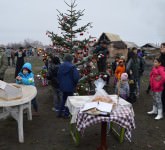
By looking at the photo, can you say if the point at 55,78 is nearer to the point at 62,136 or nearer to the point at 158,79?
the point at 62,136

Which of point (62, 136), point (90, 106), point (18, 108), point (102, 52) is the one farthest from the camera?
point (102, 52)

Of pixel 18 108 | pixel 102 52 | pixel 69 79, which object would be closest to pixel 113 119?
pixel 18 108

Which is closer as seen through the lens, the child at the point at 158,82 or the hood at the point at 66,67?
the hood at the point at 66,67

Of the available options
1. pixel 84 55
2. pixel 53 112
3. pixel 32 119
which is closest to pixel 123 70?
pixel 84 55

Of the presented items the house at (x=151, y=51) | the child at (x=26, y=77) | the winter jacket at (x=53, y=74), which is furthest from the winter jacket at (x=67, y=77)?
the house at (x=151, y=51)

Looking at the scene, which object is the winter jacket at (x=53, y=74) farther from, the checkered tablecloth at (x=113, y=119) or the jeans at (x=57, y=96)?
the checkered tablecloth at (x=113, y=119)

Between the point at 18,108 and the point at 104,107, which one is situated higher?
the point at 104,107

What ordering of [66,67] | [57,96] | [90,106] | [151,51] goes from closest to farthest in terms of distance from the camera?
[90,106]
[66,67]
[57,96]
[151,51]

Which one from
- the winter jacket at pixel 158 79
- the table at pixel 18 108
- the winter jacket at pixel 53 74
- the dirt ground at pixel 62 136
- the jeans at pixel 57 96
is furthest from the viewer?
the jeans at pixel 57 96

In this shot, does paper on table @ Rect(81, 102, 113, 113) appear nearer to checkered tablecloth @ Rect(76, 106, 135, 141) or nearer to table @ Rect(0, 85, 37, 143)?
checkered tablecloth @ Rect(76, 106, 135, 141)

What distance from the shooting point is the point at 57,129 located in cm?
721

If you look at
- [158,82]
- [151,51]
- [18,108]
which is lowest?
[151,51]

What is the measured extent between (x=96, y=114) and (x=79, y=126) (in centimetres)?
42

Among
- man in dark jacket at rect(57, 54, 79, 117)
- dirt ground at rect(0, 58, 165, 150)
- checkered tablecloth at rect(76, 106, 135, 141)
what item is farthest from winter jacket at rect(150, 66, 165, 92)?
checkered tablecloth at rect(76, 106, 135, 141)
